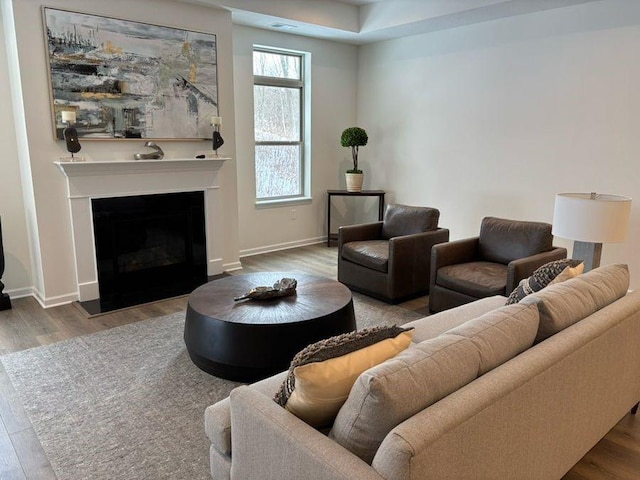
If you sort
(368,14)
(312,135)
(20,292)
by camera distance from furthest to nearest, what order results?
(312,135), (368,14), (20,292)

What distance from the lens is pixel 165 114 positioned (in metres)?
4.66

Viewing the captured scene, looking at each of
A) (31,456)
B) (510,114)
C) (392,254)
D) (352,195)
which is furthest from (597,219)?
(352,195)

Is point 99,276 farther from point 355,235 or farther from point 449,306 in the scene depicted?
point 449,306

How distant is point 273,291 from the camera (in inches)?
123

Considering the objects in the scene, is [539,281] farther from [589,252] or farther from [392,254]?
[392,254]

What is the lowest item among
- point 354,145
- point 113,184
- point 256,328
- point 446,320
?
point 256,328

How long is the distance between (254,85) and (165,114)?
5.12ft

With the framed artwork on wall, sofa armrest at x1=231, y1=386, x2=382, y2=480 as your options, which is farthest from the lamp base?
the framed artwork on wall

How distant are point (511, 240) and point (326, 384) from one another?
9.80 ft

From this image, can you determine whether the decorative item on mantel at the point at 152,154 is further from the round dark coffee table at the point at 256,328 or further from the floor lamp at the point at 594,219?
the floor lamp at the point at 594,219

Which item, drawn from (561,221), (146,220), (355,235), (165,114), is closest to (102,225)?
(146,220)

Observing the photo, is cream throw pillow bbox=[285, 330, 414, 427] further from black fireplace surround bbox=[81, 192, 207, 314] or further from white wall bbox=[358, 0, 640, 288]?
white wall bbox=[358, 0, 640, 288]

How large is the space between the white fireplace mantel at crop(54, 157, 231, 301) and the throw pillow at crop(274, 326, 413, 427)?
3.34m

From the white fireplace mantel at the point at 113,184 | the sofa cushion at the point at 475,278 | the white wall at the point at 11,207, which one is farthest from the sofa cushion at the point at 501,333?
the white wall at the point at 11,207
